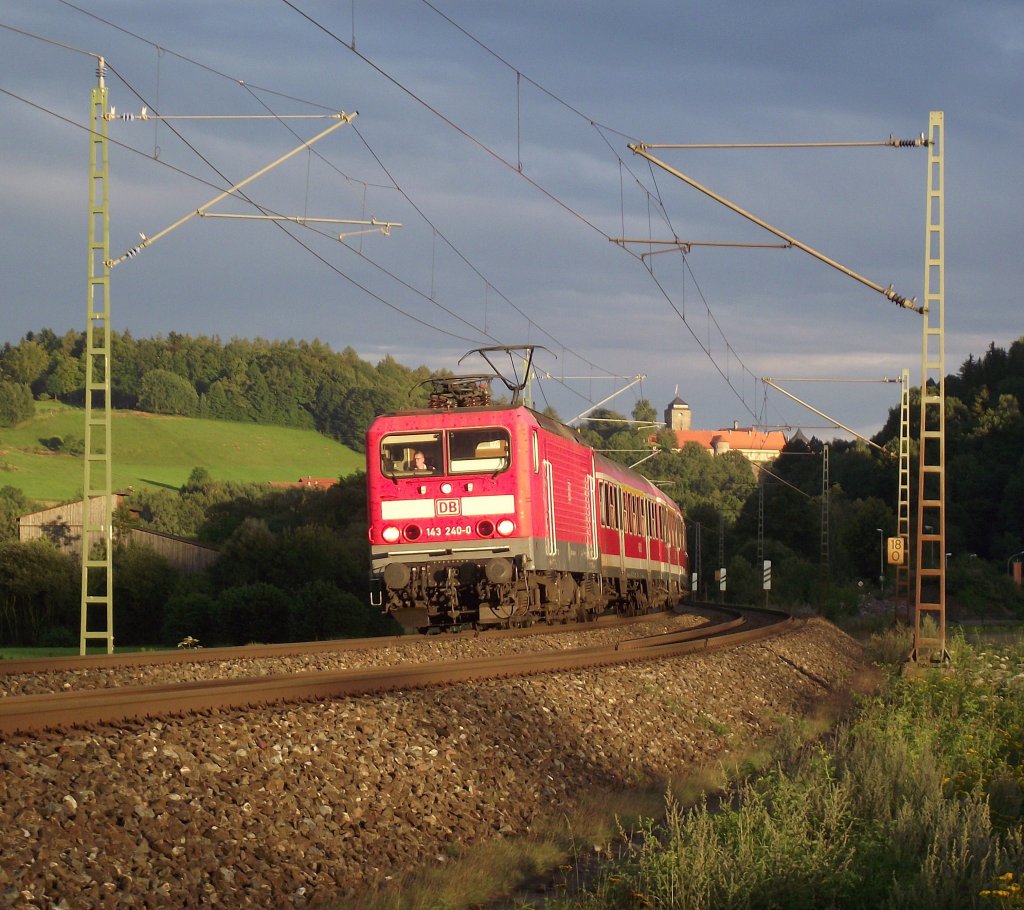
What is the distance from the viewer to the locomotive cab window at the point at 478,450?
20891 millimetres

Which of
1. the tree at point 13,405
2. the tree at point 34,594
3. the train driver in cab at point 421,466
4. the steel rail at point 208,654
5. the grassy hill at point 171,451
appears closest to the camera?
the steel rail at point 208,654

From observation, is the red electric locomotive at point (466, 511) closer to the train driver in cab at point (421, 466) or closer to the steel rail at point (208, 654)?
the train driver in cab at point (421, 466)

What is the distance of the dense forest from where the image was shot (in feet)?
144

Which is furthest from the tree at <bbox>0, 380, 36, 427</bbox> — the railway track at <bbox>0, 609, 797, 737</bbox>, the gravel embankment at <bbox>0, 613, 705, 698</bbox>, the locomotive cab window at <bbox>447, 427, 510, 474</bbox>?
the railway track at <bbox>0, 609, 797, 737</bbox>

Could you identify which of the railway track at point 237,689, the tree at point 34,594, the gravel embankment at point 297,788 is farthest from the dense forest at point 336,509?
the gravel embankment at point 297,788

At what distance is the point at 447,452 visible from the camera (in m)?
21.1

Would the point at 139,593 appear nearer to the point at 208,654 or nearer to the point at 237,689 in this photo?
the point at 208,654

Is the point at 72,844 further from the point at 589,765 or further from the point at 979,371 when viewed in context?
the point at 979,371

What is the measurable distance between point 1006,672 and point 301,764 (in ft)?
50.2

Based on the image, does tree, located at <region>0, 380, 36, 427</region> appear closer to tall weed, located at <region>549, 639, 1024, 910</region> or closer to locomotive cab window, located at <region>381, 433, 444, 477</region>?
locomotive cab window, located at <region>381, 433, 444, 477</region>

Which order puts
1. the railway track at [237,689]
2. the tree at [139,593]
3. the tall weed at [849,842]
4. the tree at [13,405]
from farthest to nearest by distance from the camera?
1. the tree at [13,405]
2. the tree at [139,593]
3. the railway track at [237,689]
4. the tall weed at [849,842]

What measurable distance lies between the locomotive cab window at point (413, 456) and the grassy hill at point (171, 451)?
81.6 metres

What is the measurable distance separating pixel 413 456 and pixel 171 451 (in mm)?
94301

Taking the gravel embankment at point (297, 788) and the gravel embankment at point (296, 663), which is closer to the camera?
the gravel embankment at point (297, 788)
